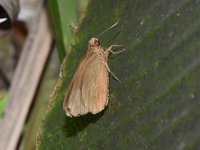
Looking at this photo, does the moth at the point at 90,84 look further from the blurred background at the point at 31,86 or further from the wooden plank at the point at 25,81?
the wooden plank at the point at 25,81

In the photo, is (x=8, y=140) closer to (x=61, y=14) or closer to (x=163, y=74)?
(x=61, y=14)

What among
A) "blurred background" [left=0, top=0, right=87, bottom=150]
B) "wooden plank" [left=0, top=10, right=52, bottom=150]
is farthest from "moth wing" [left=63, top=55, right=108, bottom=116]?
"wooden plank" [left=0, top=10, right=52, bottom=150]

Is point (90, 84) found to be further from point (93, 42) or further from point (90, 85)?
point (93, 42)

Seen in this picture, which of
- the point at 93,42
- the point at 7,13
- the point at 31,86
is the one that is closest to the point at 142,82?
the point at 93,42

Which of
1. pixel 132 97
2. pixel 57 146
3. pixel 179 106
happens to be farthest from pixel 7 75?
pixel 179 106

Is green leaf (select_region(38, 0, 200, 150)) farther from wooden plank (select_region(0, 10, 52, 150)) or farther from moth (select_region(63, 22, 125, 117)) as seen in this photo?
wooden plank (select_region(0, 10, 52, 150))
